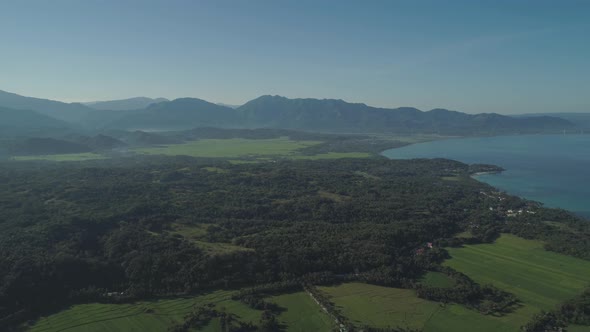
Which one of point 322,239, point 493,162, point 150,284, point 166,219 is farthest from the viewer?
point 493,162

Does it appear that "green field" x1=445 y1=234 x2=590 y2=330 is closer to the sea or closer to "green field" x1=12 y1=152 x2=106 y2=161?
the sea

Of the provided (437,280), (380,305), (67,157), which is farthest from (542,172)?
(67,157)

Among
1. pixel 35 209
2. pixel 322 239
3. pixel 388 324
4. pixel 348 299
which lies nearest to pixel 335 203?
pixel 322 239

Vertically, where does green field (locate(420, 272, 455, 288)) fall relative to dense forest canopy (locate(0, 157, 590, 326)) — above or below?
below

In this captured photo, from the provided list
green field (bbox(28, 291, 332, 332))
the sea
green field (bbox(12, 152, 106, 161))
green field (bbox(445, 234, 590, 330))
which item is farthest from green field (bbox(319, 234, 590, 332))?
green field (bbox(12, 152, 106, 161))

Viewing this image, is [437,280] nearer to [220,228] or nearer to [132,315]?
[220,228]

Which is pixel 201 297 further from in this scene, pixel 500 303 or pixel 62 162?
pixel 62 162

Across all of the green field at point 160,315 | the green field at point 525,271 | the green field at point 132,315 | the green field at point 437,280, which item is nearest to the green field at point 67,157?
the green field at point 132,315
